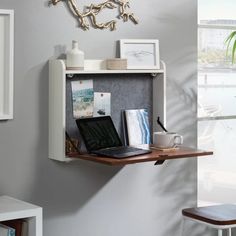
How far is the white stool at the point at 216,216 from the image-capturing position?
9.93 ft

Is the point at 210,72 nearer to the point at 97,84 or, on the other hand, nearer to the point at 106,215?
the point at 97,84

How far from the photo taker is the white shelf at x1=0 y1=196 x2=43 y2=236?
2.63 meters

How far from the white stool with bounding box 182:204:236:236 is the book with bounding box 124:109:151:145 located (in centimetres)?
45

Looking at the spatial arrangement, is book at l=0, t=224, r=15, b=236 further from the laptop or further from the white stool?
the white stool

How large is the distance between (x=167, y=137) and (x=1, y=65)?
91 cm

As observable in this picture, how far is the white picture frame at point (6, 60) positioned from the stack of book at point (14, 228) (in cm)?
49

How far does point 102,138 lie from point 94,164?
0.78ft

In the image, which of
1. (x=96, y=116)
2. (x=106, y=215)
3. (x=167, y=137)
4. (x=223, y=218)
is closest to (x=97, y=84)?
(x=96, y=116)

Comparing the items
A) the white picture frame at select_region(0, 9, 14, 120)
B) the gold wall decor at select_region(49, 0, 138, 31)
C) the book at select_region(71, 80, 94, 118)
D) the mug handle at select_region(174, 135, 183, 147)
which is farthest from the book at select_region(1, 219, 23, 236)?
the gold wall decor at select_region(49, 0, 138, 31)

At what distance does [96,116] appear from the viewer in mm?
3166

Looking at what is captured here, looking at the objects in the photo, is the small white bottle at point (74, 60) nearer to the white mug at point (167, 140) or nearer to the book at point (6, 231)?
the white mug at point (167, 140)

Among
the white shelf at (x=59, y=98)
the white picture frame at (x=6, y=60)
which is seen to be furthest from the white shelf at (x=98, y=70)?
the white picture frame at (x=6, y=60)

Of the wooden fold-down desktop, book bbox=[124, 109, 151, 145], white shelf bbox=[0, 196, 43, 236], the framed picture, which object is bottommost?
white shelf bbox=[0, 196, 43, 236]

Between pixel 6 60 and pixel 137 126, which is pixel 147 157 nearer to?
pixel 137 126
